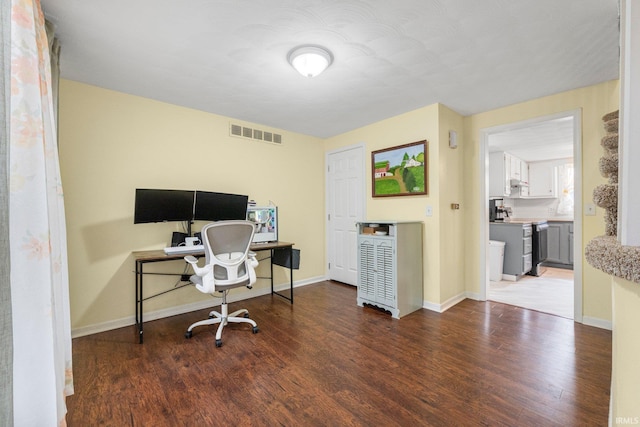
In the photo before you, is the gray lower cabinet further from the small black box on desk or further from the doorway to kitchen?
the small black box on desk

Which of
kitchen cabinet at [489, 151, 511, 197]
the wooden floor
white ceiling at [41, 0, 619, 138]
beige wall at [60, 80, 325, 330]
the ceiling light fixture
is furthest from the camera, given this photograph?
kitchen cabinet at [489, 151, 511, 197]

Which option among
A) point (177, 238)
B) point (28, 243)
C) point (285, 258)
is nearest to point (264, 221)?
point (285, 258)

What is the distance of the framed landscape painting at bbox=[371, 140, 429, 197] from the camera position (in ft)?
10.4

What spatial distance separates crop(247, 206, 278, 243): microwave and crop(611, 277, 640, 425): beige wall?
3092 mm

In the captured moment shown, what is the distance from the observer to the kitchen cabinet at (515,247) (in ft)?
13.7

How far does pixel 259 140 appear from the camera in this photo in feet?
12.1

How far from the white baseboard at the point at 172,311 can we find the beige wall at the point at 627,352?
3.33 metres

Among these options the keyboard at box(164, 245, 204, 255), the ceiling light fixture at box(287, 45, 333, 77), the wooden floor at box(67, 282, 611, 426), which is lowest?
the wooden floor at box(67, 282, 611, 426)

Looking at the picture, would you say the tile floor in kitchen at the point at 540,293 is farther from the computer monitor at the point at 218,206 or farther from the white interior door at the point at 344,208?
the computer monitor at the point at 218,206

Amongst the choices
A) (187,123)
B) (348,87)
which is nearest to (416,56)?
(348,87)

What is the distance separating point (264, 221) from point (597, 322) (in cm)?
363

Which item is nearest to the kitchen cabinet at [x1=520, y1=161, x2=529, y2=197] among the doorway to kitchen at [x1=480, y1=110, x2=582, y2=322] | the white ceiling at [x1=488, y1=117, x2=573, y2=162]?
the doorway to kitchen at [x1=480, y1=110, x2=582, y2=322]

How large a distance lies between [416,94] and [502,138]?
7.47 feet

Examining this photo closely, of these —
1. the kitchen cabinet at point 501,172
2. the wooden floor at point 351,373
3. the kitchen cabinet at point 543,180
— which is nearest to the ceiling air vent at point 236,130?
the wooden floor at point 351,373
